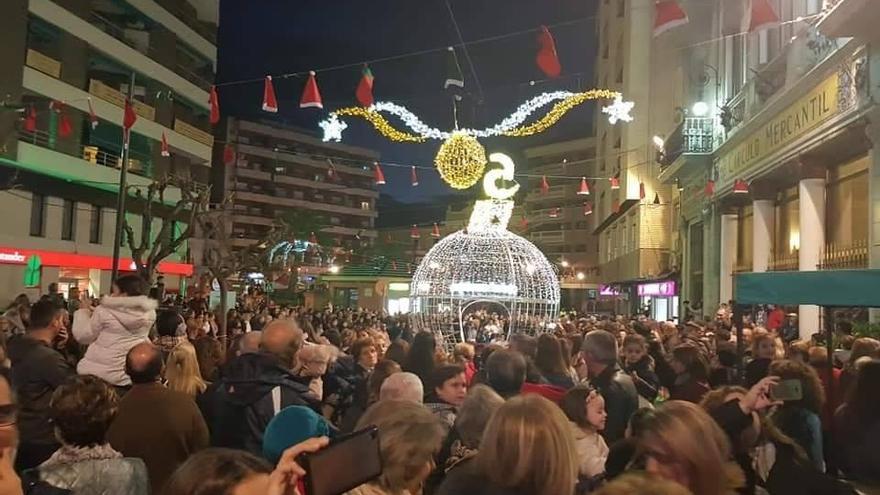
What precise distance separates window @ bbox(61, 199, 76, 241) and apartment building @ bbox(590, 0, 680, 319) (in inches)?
849

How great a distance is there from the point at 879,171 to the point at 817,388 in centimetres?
941

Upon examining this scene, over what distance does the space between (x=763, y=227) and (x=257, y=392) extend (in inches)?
733

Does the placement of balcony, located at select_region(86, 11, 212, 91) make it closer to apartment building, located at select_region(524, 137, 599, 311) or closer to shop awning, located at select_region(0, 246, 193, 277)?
shop awning, located at select_region(0, 246, 193, 277)

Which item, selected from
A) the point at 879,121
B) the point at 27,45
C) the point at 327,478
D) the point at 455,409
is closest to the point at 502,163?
the point at 879,121

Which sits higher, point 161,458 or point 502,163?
point 502,163

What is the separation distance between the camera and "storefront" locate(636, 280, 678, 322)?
3261 cm

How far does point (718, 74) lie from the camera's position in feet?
Result: 82.0

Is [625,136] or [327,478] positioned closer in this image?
[327,478]

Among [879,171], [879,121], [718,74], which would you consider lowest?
[879,171]

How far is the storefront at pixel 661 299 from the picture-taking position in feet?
107

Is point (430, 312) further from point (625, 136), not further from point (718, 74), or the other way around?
point (625, 136)

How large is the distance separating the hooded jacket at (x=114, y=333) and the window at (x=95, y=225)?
1152 inches

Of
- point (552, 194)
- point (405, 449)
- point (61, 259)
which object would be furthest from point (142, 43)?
point (552, 194)

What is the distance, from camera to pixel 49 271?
30.1m
